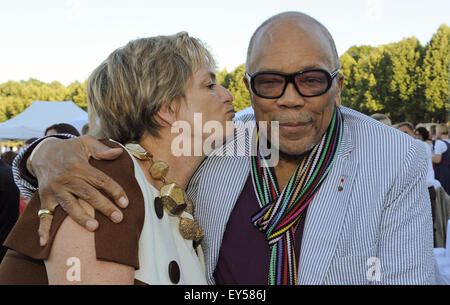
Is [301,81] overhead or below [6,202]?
overhead

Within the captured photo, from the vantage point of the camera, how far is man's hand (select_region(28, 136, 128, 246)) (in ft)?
5.10

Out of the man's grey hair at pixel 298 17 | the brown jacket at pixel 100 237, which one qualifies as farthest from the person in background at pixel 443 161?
the brown jacket at pixel 100 237

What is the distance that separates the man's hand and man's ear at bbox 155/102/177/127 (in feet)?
1.46

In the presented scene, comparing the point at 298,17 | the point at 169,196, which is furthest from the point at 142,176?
the point at 298,17

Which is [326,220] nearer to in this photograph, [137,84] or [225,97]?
[225,97]

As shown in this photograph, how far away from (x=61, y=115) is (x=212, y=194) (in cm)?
1426

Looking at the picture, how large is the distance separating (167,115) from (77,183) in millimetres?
684

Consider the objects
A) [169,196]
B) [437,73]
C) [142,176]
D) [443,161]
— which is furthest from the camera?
[437,73]

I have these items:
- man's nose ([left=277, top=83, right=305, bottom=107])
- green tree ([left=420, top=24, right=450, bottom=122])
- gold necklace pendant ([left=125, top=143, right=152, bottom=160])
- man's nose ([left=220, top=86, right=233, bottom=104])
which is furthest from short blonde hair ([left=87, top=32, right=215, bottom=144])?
green tree ([left=420, top=24, right=450, bottom=122])

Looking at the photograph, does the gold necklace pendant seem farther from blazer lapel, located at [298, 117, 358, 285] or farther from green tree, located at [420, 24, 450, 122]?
green tree, located at [420, 24, 450, 122]

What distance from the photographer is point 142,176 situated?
1.82 meters
